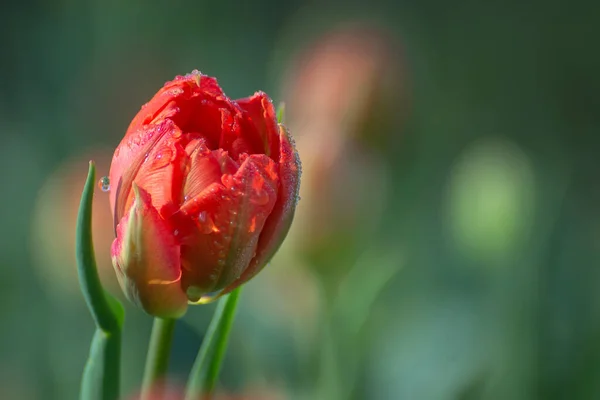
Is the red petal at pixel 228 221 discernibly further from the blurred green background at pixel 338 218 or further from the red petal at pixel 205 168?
the blurred green background at pixel 338 218

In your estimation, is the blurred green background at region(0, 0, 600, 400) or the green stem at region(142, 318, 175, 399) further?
the blurred green background at region(0, 0, 600, 400)

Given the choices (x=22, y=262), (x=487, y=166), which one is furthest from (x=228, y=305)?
(x=22, y=262)

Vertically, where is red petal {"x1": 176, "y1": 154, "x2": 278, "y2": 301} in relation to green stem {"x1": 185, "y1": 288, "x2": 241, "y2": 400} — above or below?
above

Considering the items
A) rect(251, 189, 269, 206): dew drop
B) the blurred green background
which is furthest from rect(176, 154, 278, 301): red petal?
the blurred green background

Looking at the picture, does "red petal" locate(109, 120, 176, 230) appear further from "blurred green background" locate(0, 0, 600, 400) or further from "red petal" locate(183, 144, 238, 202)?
"blurred green background" locate(0, 0, 600, 400)

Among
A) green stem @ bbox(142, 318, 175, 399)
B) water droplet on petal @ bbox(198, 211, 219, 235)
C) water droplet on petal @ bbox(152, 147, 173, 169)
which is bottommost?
green stem @ bbox(142, 318, 175, 399)
